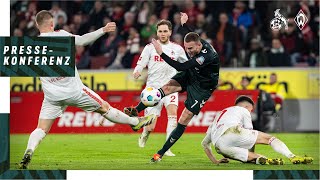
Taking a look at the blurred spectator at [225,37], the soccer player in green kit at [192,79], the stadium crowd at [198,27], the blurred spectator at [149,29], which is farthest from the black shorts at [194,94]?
the blurred spectator at [225,37]

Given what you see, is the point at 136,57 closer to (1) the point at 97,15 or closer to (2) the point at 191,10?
(1) the point at 97,15

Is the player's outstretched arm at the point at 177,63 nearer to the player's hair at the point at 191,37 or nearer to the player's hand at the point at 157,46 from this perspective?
the player's hand at the point at 157,46

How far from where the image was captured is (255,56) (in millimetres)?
14945

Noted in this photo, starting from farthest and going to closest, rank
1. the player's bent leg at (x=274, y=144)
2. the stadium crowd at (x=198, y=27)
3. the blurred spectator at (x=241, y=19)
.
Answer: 1. the blurred spectator at (x=241, y=19)
2. the stadium crowd at (x=198, y=27)
3. the player's bent leg at (x=274, y=144)

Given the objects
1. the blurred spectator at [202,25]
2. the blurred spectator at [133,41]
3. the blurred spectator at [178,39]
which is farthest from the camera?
the blurred spectator at [133,41]

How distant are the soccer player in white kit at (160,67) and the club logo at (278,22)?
1.19 metres

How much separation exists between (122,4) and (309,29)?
2640mm

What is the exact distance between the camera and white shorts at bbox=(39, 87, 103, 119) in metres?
11.0

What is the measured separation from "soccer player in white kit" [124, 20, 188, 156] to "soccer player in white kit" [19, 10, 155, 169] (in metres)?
0.88

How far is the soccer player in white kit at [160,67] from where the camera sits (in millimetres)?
11875

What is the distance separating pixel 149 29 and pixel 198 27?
38.3 inches

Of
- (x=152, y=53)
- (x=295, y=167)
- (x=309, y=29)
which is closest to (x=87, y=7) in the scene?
(x=152, y=53)

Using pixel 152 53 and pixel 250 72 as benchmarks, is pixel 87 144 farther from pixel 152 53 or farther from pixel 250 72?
pixel 250 72

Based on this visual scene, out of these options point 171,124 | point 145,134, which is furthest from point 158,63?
point 145,134
